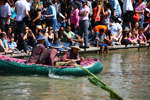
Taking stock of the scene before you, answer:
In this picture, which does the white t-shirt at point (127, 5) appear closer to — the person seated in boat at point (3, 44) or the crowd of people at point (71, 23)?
the crowd of people at point (71, 23)

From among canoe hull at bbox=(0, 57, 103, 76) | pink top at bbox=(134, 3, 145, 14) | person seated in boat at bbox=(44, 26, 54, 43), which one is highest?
pink top at bbox=(134, 3, 145, 14)

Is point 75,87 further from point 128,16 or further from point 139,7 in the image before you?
point 139,7

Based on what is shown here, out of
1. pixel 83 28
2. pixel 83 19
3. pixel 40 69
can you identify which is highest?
pixel 83 19

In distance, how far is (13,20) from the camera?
14.6 metres

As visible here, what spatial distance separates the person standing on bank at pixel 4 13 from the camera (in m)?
13.7

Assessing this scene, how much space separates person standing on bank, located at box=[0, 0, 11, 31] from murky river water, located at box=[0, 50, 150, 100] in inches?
167

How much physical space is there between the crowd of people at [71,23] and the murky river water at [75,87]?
57.6 inches

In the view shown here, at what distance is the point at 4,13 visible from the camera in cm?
1375

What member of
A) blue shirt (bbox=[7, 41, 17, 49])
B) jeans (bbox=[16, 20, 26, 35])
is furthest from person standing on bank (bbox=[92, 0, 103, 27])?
blue shirt (bbox=[7, 41, 17, 49])

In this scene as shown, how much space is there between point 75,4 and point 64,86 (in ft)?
26.1

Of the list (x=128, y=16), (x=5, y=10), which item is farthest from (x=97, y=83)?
(x=128, y=16)

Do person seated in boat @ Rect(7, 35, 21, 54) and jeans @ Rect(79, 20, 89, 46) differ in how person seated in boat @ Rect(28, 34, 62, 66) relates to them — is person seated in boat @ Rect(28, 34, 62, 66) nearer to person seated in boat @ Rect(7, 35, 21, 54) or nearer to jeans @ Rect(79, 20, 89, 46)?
person seated in boat @ Rect(7, 35, 21, 54)

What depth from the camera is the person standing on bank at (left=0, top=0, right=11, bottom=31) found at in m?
13.7

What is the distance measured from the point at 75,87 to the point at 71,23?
26.9 ft
